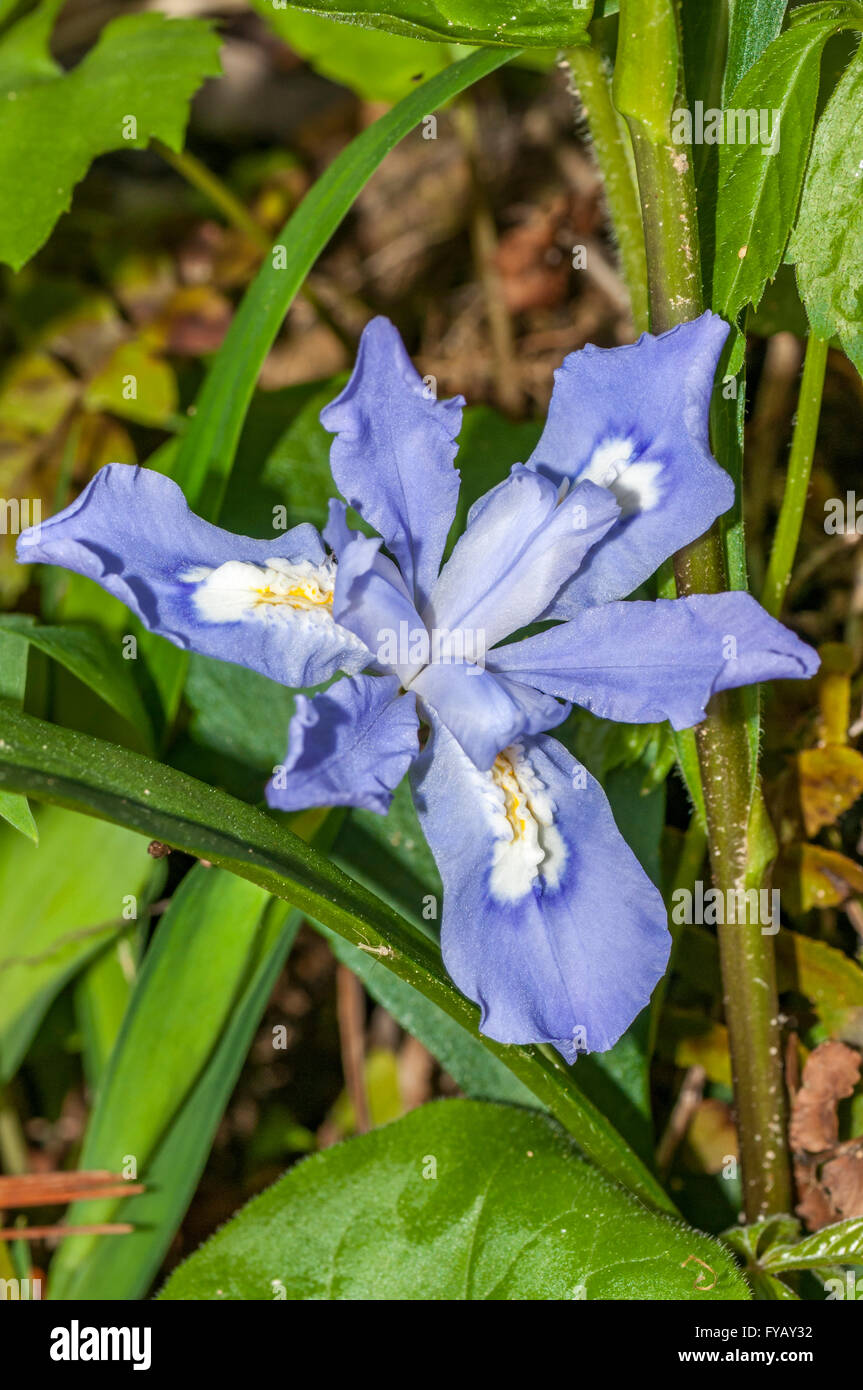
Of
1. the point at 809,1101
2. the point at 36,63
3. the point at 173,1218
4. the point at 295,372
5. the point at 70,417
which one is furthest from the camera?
the point at 295,372

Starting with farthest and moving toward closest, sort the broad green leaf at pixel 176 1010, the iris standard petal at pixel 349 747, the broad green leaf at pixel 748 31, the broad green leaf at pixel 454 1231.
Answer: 1. the broad green leaf at pixel 176 1010
2. the broad green leaf at pixel 454 1231
3. the broad green leaf at pixel 748 31
4. the iris standard petal at pixel 349 747

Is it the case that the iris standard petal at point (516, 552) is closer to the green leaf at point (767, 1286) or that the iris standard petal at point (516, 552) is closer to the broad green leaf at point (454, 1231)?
the broad green leaf at point (454, 1231)

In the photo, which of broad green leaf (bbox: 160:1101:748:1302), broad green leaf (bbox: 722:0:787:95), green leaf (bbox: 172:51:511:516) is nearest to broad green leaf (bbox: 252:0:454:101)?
green leaf (bbox: 172:51:511:516)

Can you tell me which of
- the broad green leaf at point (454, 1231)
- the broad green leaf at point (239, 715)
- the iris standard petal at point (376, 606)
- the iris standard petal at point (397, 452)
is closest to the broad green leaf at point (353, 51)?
the broad green leaf at point (239, 715)

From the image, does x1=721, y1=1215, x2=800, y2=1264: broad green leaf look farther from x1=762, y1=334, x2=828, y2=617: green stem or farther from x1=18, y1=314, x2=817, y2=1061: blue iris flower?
x1=762, y1=334, x2=828, y2=617: green stem

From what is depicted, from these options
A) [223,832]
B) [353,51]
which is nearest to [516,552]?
[223,832]
